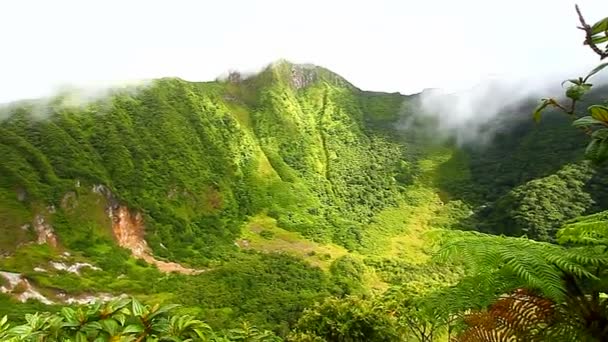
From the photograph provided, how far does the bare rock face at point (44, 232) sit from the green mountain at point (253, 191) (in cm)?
19

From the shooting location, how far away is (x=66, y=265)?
7025cm

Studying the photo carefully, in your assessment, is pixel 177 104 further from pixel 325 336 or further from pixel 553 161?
pixel 325 336

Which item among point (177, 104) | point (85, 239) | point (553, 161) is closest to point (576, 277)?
point (85, 239)

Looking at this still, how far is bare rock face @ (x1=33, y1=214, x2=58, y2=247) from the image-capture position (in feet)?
239

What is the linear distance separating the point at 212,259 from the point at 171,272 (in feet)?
27.8

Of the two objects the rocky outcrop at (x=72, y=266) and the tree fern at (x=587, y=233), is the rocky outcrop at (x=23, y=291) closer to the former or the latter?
the rocky outcrop at (x=72, y=266)

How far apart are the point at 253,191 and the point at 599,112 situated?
105m

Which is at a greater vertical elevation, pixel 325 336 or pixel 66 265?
pixel 325 336

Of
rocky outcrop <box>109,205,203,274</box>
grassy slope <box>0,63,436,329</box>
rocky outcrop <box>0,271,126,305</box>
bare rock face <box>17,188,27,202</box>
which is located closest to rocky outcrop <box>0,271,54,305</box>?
rocky outcrop <box>0,271,126,305</box>

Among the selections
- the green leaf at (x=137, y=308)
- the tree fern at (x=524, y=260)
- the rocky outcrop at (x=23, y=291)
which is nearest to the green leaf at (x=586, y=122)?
the tree fern at (x=524, y=260)

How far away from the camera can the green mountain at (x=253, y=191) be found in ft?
228

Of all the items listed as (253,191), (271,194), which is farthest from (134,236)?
(271,194)

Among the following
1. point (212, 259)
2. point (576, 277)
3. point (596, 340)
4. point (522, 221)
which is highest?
point (576, 277)

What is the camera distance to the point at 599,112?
5.45 ft
